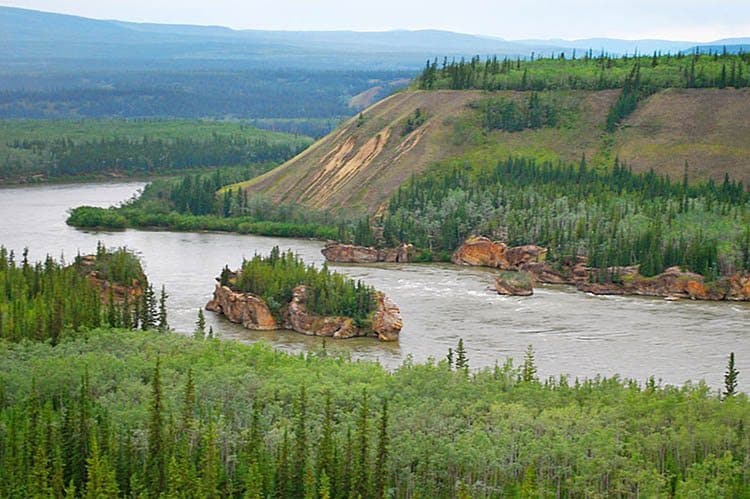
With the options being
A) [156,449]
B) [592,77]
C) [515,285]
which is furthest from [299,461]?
[592,77]

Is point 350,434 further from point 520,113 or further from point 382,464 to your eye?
point 520,113

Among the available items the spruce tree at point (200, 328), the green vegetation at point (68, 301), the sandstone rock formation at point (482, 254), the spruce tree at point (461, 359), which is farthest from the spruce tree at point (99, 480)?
the sandstone rock formation at point (482, 254)

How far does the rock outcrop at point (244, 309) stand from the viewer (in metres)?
98.4

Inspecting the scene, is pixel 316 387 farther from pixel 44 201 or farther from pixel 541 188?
pixel 44 201

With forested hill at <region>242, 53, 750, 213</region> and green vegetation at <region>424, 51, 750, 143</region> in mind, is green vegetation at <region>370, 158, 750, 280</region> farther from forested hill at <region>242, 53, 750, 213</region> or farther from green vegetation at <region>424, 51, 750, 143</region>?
green vegetation at <region>424, 51, 750, 143</region>

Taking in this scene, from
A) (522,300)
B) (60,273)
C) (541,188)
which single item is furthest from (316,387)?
(541,188)

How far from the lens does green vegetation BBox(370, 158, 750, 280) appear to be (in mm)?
114875

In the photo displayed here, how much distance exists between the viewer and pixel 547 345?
298 ft

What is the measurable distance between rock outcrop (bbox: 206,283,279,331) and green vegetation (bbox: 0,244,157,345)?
162 inches

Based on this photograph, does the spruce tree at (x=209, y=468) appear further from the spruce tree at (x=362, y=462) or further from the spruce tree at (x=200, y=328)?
the spruce tree at (x=200, y=328)

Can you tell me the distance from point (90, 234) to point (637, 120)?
55628 millimetres

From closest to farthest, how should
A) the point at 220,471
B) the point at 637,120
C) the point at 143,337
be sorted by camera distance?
1. the point at 220,471
2. the point at 143,337
3. the point at 637,120

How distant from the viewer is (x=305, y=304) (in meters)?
98.8

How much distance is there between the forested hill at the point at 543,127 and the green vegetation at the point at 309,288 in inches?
1643
